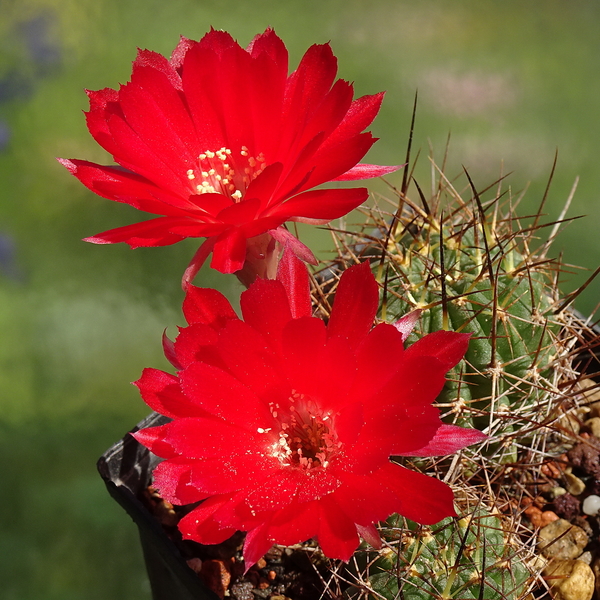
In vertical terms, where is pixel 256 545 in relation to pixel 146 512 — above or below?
above

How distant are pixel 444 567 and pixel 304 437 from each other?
13 centimetres

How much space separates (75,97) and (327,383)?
0.92 metres

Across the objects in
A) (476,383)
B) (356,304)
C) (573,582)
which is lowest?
(573,582)

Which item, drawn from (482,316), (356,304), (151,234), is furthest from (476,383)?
(151,234)

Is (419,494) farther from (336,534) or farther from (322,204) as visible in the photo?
(322,204)

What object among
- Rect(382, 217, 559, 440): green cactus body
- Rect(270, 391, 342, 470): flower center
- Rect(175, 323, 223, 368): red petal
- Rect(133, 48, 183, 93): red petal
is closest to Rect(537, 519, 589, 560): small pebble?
Rect(382, 217, 559, 440): green cactus body

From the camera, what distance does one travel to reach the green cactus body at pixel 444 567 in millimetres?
495

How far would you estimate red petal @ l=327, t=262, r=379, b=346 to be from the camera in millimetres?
450

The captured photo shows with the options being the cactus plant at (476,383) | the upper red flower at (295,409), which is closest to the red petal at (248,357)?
the upper red flower at (295,409)

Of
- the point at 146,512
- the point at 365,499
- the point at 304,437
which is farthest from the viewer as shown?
the point at 146,512

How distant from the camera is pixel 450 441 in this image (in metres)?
0.43

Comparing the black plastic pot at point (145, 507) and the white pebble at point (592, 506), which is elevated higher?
the black plastic pot at point (145, 507)

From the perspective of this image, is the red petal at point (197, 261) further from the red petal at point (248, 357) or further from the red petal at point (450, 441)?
the red petal at point (450, 441)

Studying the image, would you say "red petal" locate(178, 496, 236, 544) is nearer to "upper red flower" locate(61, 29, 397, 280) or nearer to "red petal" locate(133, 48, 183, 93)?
"upper red flower" locate(61, 29, 397, 280)
